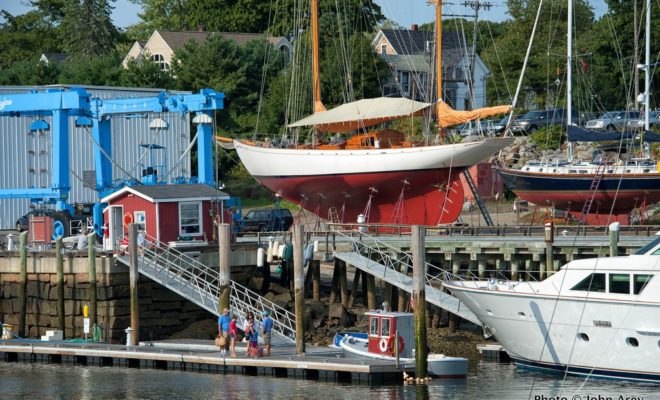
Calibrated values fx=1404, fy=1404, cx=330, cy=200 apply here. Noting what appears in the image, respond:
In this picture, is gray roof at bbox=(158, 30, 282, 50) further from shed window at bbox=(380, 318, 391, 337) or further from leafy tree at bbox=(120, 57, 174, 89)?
shed window at bbox=(380, 318, 391, 337)

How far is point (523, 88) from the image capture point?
282ft

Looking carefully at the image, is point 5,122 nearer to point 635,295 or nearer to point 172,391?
point 172,391

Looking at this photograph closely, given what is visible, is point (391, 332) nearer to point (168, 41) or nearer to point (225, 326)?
point (225, 326)

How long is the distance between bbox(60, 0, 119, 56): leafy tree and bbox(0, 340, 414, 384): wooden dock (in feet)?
229

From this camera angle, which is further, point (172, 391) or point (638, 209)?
point (638, 209)

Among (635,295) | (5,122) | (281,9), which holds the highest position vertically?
(281,9)

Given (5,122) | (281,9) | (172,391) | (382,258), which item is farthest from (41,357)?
(281,9)

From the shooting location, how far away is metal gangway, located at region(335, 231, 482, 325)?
40.2 metres

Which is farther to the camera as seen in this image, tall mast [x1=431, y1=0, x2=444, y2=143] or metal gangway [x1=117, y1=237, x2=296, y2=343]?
tall mast [x1=431, y1=0, x2=444, y2=143]

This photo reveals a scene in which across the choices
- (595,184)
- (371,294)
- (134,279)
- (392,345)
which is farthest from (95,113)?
(392,345)

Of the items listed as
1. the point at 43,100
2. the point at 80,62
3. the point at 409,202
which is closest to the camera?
the point at 43,100

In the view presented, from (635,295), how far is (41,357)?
17139 millimetres

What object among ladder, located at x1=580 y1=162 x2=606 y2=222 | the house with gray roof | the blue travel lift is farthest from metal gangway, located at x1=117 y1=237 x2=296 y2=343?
the house with gray roof

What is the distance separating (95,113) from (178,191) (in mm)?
6727
